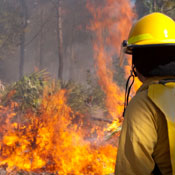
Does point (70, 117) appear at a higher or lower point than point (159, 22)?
lower

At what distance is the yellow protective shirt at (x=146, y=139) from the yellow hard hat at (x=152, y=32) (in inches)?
16.2

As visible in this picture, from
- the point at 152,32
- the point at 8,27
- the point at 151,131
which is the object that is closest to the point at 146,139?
the point at 151,131

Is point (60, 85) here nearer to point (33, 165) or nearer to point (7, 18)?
point (33, 165)

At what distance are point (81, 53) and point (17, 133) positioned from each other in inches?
992

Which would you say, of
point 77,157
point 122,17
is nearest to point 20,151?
point 77,157

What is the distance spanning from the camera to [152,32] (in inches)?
59.5

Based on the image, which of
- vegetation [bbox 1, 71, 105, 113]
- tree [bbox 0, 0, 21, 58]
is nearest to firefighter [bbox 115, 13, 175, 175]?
vegetation [bbox 1, 71, 105, 113]

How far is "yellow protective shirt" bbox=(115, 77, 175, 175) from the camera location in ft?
3.78

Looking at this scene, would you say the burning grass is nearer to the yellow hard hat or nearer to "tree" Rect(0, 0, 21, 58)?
the yellow hard hat

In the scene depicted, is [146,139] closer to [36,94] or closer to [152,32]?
[152,32]

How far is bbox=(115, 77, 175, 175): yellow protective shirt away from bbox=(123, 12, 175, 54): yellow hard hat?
0.41 metres

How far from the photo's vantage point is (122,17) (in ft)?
61.8

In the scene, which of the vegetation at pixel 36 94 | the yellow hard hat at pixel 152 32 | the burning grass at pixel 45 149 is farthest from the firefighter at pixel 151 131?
the vegetation at pixel 36 94

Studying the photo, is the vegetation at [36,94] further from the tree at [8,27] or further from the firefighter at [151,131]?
the tree at [8,27]
